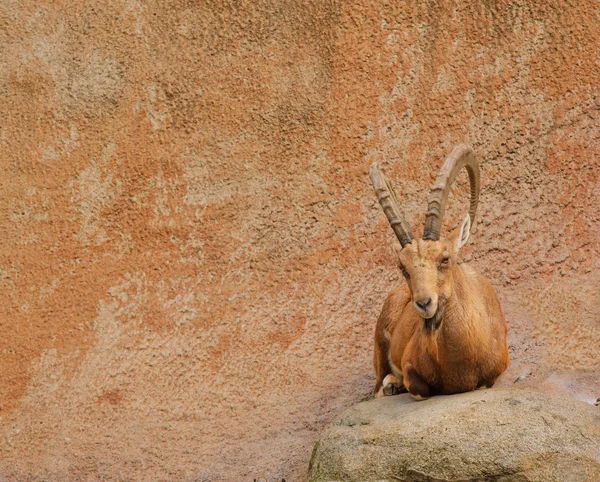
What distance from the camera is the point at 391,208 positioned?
752cm

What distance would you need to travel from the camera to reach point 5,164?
1208 centimetres

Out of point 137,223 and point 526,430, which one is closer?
point 526,430

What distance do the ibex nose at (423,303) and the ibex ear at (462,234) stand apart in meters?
0.67

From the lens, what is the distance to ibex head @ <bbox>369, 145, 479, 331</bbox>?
22.7ft

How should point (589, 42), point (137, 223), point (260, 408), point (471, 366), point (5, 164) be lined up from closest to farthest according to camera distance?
point (471, 366), point (260, 408), point (589, 42), point (137, 223), point (5, 164)

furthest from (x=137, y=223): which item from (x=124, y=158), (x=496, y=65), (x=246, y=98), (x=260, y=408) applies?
(x=496, y=65)

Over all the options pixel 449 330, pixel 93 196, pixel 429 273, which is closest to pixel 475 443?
pixel 449 330

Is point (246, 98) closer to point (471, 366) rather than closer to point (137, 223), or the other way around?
point (137, 223)

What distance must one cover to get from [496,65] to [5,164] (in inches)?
237

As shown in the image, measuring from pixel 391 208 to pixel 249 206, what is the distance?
3849 mm

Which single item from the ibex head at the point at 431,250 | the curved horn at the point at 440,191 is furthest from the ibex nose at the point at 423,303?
the curved horn at the point at 440,191

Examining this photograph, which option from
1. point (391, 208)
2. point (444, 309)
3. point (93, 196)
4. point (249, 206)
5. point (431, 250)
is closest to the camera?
point (431, 250)

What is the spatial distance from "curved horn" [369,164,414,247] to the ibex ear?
0.35 metres

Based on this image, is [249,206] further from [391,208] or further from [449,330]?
[449,330]
